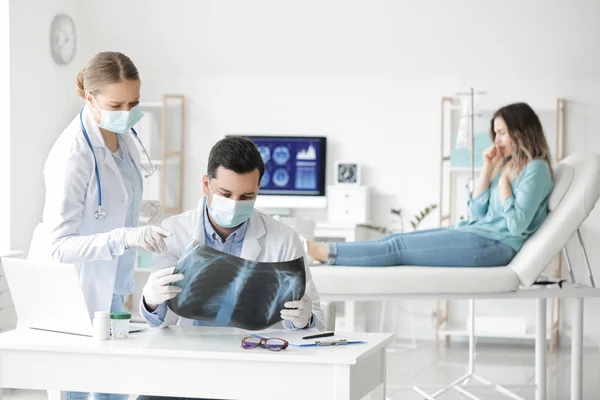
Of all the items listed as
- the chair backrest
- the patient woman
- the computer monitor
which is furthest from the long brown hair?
the computer monitor

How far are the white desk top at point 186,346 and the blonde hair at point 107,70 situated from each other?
627 millimetres

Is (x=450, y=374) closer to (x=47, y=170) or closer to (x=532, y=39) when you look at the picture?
(x=532, y=39)

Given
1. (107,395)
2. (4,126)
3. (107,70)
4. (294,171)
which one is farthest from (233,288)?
(294,171)

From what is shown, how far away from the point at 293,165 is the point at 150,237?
142 inches

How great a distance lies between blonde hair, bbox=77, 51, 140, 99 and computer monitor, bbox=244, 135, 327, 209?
3306mm

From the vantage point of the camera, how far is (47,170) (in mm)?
Result: 2238

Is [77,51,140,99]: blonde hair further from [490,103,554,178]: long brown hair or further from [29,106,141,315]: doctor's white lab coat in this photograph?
[490,103,554,178]: long brown hair

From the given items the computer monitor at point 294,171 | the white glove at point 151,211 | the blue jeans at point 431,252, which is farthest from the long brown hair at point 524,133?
the computer monitor at point 294,171

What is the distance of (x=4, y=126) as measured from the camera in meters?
4.70

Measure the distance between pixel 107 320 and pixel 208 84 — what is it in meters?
3.91

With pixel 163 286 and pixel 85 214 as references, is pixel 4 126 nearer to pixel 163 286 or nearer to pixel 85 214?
pixel 85 214

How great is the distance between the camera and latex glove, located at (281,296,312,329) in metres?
1.97

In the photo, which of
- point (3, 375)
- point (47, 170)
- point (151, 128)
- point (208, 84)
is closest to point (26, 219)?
point (151, 128)

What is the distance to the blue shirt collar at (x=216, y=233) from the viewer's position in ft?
7.04
